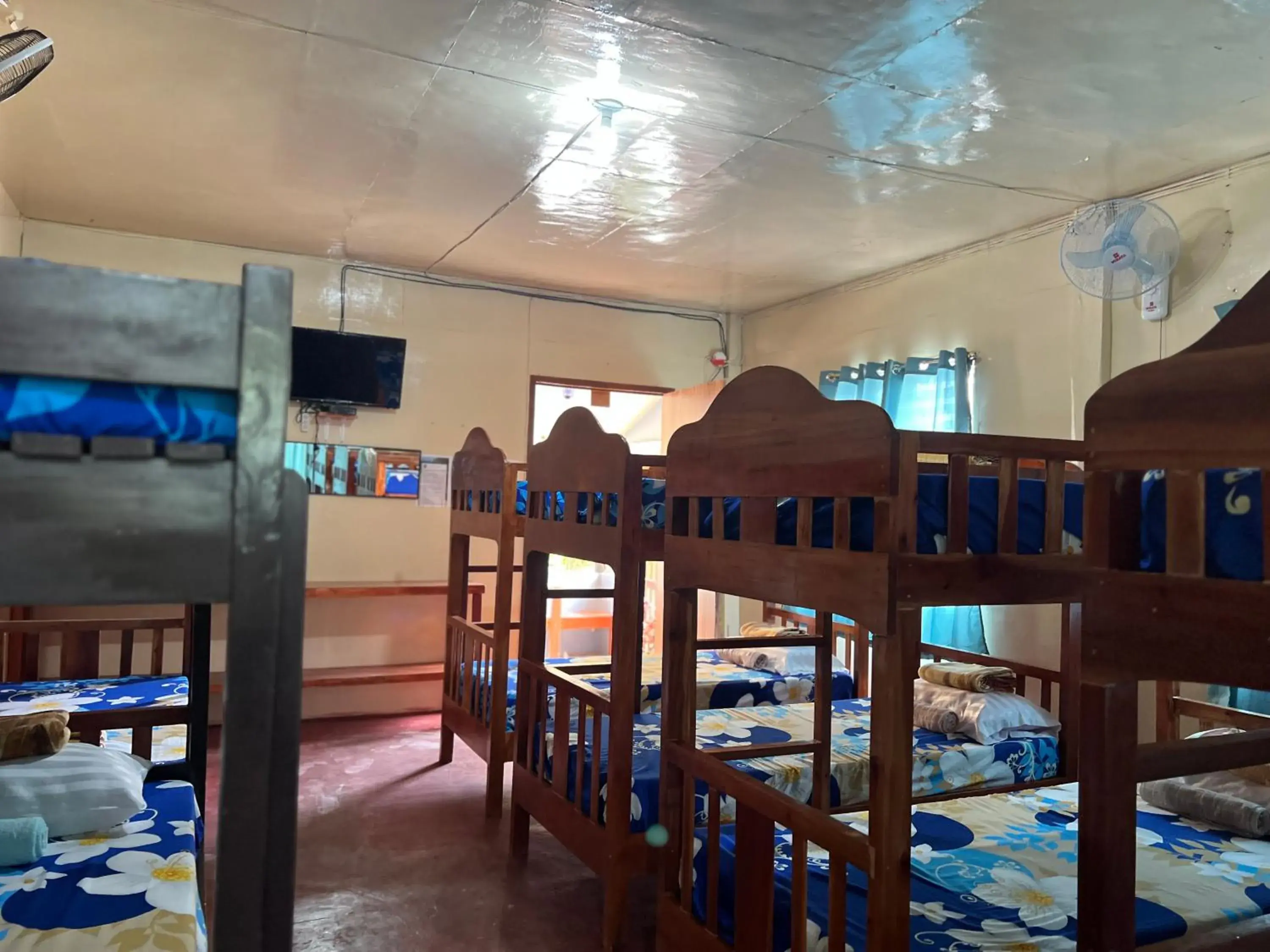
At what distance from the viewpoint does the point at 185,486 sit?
2.62 ft

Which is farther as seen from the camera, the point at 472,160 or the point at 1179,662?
the point at 472,160

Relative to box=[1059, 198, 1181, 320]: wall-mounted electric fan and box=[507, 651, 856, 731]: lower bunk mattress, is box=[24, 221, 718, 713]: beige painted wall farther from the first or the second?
box=[1059, 198, 1181, 320]: wall-mounted electric fan

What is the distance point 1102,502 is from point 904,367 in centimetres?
324

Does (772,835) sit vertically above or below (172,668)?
above

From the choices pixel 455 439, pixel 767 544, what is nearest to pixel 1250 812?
pixel 767 544

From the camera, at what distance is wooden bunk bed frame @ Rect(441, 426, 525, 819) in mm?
3500

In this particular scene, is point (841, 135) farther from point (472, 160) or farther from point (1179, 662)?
point (1179, 662)

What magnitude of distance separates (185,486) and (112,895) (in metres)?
1.22

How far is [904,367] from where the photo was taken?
14.6ft

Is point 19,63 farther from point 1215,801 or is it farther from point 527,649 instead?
point 1215,801

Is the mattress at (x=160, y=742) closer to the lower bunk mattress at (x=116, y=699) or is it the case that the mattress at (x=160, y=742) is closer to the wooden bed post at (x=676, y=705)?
the lower bunk mattress at (x=116, y=699)

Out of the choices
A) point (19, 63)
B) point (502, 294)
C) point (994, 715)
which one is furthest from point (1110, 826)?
point (502, 294)

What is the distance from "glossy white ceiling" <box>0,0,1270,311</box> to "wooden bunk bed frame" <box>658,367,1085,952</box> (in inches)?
46.2

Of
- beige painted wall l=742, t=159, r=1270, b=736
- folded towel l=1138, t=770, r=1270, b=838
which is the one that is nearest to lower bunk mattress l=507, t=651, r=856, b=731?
beige painted wall l=742, t=159, r=1270, b=736
